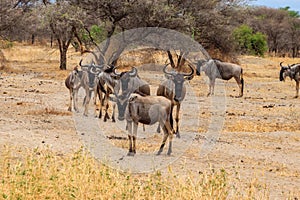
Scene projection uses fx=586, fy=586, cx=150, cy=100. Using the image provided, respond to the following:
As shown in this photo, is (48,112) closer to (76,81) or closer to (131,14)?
(76,81)

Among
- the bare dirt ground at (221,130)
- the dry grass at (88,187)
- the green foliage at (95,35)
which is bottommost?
the bare dirt ground at (221,130)

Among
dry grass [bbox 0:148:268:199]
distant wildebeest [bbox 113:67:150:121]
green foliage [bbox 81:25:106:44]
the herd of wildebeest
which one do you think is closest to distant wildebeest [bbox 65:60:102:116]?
the herd of wildebeest

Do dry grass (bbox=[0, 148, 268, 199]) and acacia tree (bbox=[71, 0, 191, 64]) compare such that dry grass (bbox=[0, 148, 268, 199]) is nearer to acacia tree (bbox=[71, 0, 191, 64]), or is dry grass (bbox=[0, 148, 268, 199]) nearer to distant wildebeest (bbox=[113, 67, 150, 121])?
distant wildebeest (bbox=[113, 67, 150, 121])

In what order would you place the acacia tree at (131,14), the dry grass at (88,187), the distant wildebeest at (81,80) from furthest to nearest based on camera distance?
the acacia tree at (131,14)
the distant wildebeest at (81,80)
the dry grass at (88,187)

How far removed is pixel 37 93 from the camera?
19.2 m

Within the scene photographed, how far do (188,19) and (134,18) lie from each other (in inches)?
99.3

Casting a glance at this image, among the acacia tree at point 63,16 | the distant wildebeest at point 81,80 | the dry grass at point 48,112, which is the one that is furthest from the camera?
the acacia tree at point 63,16

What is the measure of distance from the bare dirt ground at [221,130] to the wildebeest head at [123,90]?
637mm

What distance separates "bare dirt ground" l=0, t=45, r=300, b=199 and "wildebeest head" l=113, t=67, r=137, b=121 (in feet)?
2.09

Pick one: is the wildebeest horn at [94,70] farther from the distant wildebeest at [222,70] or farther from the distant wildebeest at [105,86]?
the distant wildebeest at [222,70]

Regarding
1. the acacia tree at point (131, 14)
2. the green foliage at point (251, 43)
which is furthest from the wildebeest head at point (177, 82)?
the green foliage at point (251, 43)

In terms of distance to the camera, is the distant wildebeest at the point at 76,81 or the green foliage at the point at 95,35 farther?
the green foliage at the point at 95,35

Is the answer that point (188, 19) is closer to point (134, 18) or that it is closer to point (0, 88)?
point (134, 18)

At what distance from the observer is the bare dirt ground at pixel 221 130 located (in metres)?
8.70
